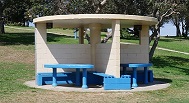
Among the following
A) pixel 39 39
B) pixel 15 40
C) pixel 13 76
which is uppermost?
pixel 39 39

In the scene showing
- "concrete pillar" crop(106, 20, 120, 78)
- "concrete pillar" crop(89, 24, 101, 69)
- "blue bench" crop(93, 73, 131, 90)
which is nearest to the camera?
"blue bench" crop(93, 73, 131, 90)

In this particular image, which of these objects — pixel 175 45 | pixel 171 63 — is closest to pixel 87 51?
pixel 171 63

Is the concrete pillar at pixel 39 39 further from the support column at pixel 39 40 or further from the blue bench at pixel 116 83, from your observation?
the blue bench at pixel 116 83


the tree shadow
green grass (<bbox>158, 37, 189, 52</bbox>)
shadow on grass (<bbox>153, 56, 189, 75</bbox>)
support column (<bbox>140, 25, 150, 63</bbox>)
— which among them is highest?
support column (<bbox>140, 25, 150, 63</bbox>)

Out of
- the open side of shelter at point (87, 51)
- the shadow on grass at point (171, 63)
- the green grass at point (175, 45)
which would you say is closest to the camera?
the open side of shelter at point (87, 51)

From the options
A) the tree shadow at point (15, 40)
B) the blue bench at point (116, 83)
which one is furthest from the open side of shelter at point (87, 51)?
the tree shadow at point (15, 40)

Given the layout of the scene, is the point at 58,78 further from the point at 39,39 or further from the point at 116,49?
the point at 116,49

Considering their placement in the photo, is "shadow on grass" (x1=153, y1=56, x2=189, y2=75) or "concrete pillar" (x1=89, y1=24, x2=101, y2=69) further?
"shadow on grass" (x1=153, y1=56, x2=189, y2=75)

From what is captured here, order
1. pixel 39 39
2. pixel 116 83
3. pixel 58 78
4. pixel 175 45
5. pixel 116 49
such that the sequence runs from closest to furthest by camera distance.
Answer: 1. pixel 116 83
2. pixel 116 49
3. pixel 58 78
4. pixel 39 39
5. pixel 175 45

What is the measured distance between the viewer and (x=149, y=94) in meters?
10.4

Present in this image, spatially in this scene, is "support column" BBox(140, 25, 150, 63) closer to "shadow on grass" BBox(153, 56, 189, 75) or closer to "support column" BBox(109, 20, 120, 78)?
"support column" BBox(109, 20, 120, 78)

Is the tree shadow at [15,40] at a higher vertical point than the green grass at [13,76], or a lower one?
higher

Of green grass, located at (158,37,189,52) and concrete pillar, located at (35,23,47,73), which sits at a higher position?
concrete pillar, located at (35,23,47,73)

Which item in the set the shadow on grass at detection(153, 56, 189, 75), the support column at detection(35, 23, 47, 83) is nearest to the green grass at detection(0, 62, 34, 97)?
the support column at detection(35, 23, 47, 83)
